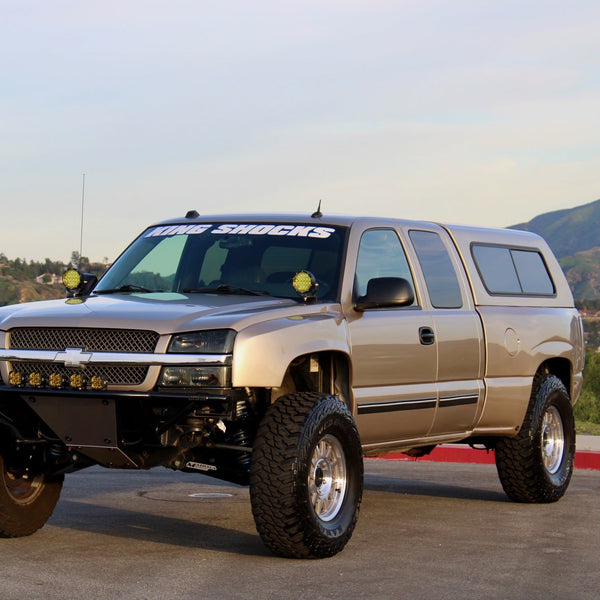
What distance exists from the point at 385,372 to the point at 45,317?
2.23 meters

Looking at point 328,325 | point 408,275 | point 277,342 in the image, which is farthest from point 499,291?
point 277,342

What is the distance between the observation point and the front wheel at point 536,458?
9719 millimetres

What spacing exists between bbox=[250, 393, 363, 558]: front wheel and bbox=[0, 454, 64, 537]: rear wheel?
1691 mm

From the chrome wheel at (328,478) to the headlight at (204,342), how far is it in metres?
0.92

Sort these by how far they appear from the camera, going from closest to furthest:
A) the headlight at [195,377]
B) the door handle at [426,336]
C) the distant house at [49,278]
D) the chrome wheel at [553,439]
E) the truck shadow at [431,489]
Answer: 1. the headlight at [195,377]
2. the door handle at [426,336]
3. the chrome wheel at [553,439]
4. the truck shadow at [431,489]
5. the distant house at [49,278]

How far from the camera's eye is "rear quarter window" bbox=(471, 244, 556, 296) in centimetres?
973

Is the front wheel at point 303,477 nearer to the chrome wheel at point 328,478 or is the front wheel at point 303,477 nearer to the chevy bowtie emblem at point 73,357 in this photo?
the chrome wheel at point 328,478

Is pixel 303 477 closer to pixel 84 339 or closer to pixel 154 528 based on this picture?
pixel 84 339

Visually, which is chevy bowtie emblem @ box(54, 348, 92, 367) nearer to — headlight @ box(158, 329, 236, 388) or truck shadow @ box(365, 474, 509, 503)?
headlight @ box(158, 329, 236, 388)

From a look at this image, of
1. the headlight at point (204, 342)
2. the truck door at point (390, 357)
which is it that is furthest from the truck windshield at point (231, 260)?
the headlight at point (204, 342)

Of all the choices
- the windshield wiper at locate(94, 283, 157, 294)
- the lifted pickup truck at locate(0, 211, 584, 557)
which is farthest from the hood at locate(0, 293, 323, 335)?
the windshield wiper at locate(94, 283, 157, 294)

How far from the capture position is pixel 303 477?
6855 mm

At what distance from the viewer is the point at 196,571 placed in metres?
6.62

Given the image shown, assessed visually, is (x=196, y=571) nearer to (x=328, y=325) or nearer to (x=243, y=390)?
(x=243, y=390)
